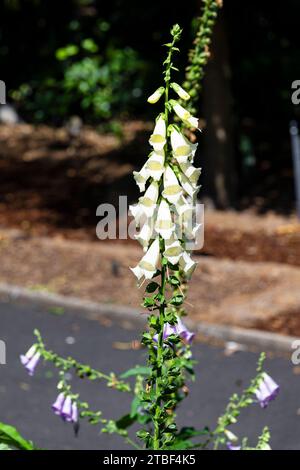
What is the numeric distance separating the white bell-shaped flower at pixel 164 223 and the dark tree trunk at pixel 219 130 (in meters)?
8.60

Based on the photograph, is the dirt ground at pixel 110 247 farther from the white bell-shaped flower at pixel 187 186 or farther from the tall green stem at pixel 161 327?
the white bell-shaped flower at pixel 187 186

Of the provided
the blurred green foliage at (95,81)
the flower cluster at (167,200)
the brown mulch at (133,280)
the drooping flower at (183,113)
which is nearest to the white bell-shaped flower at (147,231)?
the flower cluster at (167,200)

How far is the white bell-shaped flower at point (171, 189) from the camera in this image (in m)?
2.76

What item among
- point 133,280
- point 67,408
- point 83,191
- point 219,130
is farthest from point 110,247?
point 67,408

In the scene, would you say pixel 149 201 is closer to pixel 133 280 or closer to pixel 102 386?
pixel 102 386

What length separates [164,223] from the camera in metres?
2.74

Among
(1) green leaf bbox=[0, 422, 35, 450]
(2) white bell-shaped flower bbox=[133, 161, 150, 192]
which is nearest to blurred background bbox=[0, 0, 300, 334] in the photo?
(1) green leaf bbox=[0, 422, 35, 450]

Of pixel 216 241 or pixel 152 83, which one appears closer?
pixel 216 241

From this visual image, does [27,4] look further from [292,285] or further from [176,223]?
[176,223]

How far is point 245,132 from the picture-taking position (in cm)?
1355

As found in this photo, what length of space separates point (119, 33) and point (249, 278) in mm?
4916

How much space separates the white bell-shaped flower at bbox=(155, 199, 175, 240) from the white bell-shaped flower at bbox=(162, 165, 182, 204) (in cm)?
3

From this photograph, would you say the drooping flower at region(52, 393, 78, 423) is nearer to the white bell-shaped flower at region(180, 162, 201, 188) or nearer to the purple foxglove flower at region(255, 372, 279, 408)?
the purple foxglove flower at region(255, 372, 279, 408)
